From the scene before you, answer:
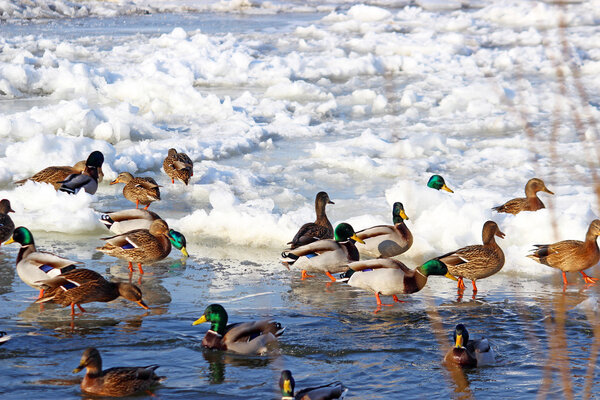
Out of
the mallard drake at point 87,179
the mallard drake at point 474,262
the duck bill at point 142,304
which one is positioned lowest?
the duck bill at point 142,304

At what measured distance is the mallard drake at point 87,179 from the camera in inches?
371

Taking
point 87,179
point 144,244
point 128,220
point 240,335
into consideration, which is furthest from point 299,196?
point 240,335

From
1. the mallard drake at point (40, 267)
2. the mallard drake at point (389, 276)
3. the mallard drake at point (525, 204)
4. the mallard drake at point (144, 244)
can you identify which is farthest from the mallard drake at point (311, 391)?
the mallard drake at point (525, 204)

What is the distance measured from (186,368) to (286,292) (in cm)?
187

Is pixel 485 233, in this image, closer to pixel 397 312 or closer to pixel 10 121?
pixel 397 312

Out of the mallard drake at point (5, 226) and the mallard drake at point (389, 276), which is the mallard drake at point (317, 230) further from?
the mallard drake at point (5, 226)

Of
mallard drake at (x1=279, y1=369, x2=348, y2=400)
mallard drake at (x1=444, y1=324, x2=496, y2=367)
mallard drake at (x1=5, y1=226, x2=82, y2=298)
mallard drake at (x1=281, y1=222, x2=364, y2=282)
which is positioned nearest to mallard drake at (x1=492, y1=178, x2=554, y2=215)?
mallard drake at (x1=281, y1=222, x2=364, y2=282)

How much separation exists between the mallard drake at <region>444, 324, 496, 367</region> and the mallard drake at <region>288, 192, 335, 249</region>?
8.56ft

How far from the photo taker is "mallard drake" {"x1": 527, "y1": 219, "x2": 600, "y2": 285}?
7.27m

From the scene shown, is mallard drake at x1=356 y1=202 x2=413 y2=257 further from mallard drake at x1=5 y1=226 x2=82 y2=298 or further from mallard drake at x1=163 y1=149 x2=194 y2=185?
mallard drake at x1=163 y1=149 x2=194 y2=185

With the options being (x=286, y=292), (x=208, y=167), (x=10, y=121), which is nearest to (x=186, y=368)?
(x=286, y=292)

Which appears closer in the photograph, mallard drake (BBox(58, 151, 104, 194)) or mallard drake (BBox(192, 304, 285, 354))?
mallard drake (BBox(192, 304, 285, 354))

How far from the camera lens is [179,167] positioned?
10.2m

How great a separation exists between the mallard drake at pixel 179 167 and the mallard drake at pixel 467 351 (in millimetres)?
5417
